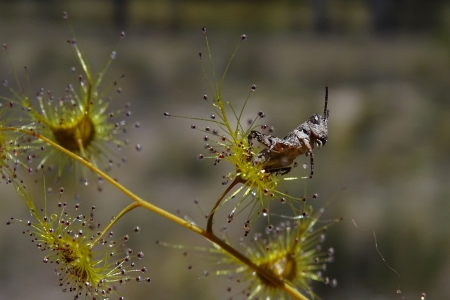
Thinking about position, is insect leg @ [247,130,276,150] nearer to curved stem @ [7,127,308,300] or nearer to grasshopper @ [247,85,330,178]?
grasshopper @ [247,85,330,178]

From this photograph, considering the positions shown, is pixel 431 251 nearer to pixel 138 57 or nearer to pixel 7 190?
pixel 138 57

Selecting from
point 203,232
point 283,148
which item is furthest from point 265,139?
point 203,232

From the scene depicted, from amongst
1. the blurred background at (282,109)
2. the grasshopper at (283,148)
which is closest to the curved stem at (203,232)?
the grasshopper at (283,148)

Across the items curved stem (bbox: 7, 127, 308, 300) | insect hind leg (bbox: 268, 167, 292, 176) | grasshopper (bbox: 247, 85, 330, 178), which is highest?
grasshopper (bbox: 247, 85, 330, 178)

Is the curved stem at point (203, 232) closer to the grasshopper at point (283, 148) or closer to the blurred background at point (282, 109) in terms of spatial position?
the grasshopper at point (283, 148)

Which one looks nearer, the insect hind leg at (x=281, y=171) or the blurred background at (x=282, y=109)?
the insect hind leg at (x=281, y=171)

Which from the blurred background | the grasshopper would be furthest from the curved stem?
the blurred background

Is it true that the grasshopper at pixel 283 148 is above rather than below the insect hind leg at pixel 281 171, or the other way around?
above

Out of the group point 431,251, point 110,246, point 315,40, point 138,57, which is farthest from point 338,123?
point 110,246

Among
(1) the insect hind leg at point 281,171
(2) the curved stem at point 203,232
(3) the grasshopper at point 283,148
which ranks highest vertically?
(3) the grasshopper at point 283,148
